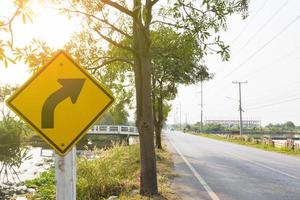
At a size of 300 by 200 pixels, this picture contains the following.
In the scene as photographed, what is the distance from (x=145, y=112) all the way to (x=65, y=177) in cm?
722

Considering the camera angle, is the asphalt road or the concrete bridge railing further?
the concrete bridge railing

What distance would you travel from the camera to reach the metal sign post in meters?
4.82

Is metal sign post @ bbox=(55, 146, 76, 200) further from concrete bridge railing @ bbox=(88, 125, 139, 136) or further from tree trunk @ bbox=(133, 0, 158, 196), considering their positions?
concrete bridge railing @ bbox=(88, 125, 139, 136)

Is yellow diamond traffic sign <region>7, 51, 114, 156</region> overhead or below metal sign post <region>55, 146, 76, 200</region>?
overhead

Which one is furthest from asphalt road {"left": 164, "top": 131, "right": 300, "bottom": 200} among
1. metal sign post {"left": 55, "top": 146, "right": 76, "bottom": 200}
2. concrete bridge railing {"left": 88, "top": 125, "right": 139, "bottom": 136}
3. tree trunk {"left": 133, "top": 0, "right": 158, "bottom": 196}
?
concrete bridge railing {"left": 88, "top": 125, "right": 139, "bottom": 136}

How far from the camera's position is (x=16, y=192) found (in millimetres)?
19906

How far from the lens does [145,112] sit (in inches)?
474

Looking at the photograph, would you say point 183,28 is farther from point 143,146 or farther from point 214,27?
point 143,146

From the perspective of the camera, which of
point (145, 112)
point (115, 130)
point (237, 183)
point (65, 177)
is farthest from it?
point (115, 130)

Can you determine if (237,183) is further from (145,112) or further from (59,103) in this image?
(59,103)

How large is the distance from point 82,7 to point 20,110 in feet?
23.5

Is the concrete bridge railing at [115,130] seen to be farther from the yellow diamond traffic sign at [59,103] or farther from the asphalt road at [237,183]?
the yellow diamond traffic sign at [59,103]

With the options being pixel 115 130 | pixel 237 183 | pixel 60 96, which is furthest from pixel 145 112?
pixel 115 130

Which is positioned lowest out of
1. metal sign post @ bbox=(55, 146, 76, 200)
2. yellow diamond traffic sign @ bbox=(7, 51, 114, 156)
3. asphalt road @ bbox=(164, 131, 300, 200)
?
asphalt road @ bbox=(164, 131, 300, 200)
